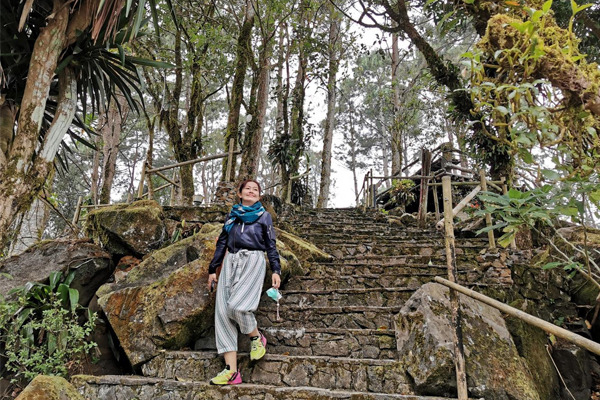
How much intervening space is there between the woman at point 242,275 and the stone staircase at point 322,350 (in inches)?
7.2

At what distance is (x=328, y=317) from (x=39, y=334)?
100 inches

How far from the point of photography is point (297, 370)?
242 cm

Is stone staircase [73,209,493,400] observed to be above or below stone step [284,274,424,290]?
below

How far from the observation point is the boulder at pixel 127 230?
4.06 meters

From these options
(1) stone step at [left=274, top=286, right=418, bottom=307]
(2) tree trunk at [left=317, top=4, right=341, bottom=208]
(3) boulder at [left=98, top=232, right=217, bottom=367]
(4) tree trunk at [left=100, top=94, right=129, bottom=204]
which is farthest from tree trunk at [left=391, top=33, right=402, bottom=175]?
(3) boulder at [left=98, top=232, right=217, bottom=367]

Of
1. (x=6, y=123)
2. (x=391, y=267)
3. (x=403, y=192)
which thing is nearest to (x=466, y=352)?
(x=391, y=267)

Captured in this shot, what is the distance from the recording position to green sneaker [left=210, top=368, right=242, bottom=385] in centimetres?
224

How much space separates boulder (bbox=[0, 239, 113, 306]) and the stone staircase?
62.3 inches

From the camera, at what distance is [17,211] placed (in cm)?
242

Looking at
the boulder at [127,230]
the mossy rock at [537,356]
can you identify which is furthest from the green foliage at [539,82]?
the boulder at [127,230]

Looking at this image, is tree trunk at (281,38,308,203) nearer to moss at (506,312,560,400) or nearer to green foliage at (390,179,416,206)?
green foliage at (390,179,416,206)

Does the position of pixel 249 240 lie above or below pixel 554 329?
above

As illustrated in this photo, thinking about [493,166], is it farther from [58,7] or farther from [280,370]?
[58,7]

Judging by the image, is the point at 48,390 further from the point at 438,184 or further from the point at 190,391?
the point at 438,184
